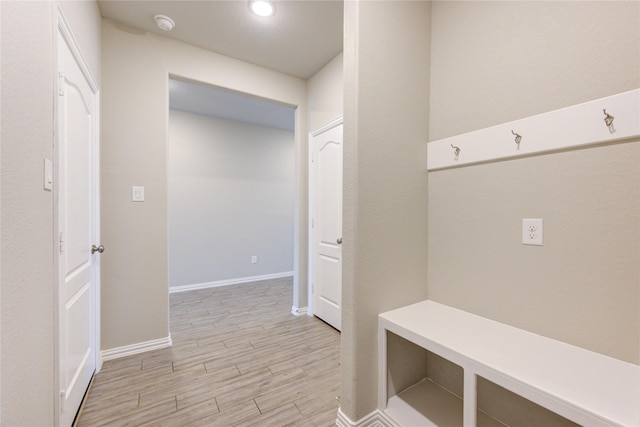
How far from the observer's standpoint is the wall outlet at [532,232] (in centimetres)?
117

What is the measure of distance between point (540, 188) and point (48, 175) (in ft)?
6.94

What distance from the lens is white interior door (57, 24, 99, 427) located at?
4.30ft

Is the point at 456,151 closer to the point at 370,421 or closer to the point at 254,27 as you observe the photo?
the point at 370,421

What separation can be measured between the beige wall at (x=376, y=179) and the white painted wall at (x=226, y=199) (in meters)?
3.32

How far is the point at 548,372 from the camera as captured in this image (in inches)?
36.3

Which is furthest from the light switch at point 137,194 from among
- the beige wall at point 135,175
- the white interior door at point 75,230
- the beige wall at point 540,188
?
the beige wall at point 540,188

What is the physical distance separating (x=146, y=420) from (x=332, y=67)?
10.1 feet

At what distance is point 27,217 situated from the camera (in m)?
0.93

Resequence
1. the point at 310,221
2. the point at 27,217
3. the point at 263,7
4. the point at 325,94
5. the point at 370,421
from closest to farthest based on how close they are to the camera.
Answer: the point at 27,217, the point at 370,421, the point at 263,7, the point at 325,94, the point at 310,221

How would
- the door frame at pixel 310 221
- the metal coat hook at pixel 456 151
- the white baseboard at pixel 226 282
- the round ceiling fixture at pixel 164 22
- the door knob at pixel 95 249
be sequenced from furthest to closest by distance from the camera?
the white baseboard at pixel 226 282 → the door frame at pixel 310 221 → the round ceiling fixture at pixel 164 22 → the door knob at pixel 95 249 → the metal coat hook at pixel 456 151

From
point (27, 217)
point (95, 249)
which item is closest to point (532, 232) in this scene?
point (27, 217)

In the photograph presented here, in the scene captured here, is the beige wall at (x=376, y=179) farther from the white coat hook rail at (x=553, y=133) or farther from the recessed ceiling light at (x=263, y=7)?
the recessed ceiling light at (x=263, y=7)

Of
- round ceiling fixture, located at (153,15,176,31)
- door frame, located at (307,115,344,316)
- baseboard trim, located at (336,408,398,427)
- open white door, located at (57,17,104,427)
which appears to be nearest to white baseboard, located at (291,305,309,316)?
door frame, located at (307,115,344,316)

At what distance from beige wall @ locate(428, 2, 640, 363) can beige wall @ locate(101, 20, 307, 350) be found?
215 centimetres
